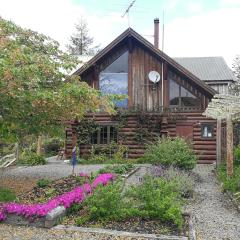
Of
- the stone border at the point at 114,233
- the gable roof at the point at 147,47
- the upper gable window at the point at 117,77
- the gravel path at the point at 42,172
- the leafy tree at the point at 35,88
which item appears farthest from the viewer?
the upper gable window at the point at 117,77

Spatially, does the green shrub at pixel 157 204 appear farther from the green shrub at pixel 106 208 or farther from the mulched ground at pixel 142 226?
the green shrub at pixel 106 208

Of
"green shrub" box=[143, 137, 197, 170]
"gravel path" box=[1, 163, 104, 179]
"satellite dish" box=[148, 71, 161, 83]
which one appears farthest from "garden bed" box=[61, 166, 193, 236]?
"satellite dish" box=[148, 71, 161, 83]

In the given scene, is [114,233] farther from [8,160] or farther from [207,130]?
[207,130]

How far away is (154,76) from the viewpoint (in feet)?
72.7

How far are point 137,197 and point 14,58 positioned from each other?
4.02m

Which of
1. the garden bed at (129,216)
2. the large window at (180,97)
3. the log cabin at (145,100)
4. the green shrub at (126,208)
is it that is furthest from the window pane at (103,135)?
the green shrub at (126,208)

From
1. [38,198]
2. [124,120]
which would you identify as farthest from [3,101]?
[124,120]

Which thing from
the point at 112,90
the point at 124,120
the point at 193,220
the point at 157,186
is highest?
the point at 112,90

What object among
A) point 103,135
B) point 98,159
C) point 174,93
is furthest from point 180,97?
point 98,159

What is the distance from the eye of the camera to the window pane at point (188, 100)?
868 inches

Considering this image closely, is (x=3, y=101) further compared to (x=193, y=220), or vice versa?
(x=3, y=101)

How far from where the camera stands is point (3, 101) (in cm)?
961

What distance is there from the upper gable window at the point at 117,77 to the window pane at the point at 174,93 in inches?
95.8

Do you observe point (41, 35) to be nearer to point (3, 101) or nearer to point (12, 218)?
point (3, 101)
